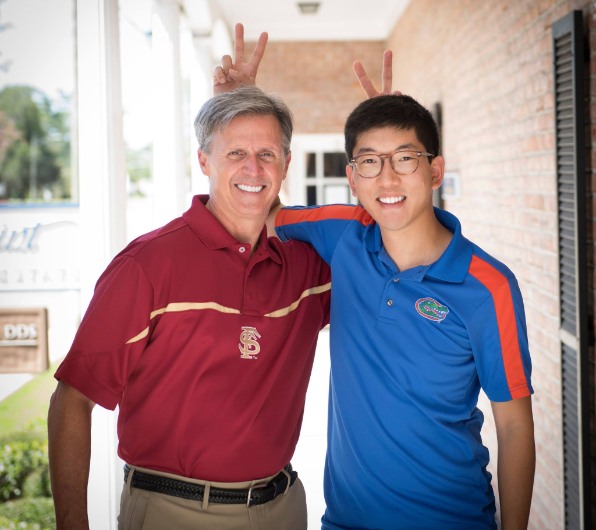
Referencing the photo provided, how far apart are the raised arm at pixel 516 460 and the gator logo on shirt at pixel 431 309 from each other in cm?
26

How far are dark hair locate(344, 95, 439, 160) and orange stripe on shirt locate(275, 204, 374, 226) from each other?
0.27m

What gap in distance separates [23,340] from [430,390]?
168cm

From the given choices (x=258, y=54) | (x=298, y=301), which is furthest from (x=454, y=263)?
(x=258, y=54)

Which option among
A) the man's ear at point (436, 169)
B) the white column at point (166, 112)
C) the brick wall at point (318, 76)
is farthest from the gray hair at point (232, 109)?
the brick wall at point (318, 76)

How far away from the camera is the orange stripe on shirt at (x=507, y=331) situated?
5.24 ft

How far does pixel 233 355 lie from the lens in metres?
1.64

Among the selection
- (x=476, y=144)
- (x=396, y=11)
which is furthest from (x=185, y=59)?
(x=476, y=144)

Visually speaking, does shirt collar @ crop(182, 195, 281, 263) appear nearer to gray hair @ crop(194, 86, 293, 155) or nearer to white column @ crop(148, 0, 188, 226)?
gray hair @ crop(194, 86, 293, 155)

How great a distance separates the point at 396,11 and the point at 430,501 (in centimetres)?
731

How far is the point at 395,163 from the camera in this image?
72.1 inches

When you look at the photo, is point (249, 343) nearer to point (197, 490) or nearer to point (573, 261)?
point (197, 490)

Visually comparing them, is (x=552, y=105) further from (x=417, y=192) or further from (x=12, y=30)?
(x=12, y=30)

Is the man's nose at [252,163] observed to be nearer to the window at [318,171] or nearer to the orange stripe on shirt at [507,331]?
the orange stripe on shirt at [507,331]

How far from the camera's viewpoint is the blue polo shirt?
1629mm
